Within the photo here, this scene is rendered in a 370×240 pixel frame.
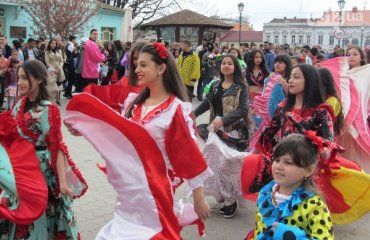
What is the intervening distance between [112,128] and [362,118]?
3.93m

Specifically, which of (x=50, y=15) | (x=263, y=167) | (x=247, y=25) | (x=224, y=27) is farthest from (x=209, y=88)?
(x=247, y=25)

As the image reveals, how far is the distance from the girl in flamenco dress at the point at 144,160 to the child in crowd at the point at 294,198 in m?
0.35

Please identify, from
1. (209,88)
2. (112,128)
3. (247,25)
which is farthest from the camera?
(247,25)

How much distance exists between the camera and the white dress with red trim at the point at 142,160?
115 inches

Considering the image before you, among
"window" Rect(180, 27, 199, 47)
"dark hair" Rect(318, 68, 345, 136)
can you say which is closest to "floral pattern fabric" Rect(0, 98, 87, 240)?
"dark hair" Rect(318, 68, 345, 136)

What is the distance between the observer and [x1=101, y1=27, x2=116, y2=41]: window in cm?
2814

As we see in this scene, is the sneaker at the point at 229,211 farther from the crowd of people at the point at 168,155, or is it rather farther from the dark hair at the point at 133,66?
the dark hair at the point at 133,66

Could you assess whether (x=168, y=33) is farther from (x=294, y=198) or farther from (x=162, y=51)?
(x=294, y=198)

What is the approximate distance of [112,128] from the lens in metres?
2.98

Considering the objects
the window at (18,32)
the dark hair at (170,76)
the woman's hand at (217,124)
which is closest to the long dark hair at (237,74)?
the woman's hand at (217,124)

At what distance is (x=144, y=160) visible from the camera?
2973mm

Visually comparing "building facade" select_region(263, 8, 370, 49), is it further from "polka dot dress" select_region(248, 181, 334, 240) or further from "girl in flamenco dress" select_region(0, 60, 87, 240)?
"polka dot dress" select_region(248, 181, 334, 240)

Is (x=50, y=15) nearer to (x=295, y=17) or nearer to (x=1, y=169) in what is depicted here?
(x=1, y=169)

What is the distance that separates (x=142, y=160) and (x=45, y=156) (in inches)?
38.8
